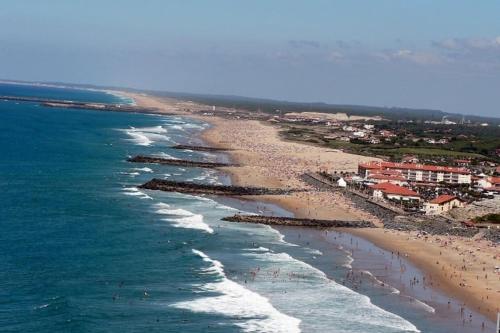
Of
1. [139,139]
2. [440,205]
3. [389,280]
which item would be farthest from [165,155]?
[389,280]

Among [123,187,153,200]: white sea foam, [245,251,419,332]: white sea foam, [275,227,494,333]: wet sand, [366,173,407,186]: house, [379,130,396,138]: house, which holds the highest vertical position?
[379,130,396,138]: house

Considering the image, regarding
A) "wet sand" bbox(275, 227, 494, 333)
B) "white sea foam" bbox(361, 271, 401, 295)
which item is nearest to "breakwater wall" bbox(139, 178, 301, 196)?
"wet sand" bbox(275, 227, 494, 333)

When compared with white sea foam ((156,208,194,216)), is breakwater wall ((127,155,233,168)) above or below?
above

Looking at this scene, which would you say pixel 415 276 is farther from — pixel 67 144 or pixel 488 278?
pixel 67 144

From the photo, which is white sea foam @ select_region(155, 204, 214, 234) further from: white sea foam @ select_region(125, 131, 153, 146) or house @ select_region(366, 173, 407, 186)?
white sea foam @ select_region(125, 131, 153, 146)

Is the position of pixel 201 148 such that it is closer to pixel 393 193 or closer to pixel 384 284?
pixel 393 193

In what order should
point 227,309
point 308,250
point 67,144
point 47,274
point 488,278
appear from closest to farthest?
1. point 227,309
2. point 47,274
3. point 488,278
4. point 308,250
5. point 67,144

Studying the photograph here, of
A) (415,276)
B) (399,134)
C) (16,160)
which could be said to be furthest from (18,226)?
(399,134)

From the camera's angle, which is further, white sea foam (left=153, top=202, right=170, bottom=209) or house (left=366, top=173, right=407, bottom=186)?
house (left=366, top=173, right=407, bottom=186)
